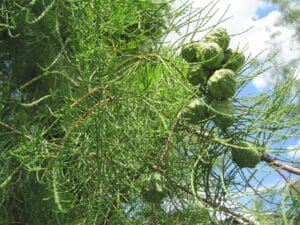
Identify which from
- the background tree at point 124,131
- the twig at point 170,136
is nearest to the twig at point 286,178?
the background tree at point 124,131

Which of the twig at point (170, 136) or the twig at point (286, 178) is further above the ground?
the twig at point (286, 178)

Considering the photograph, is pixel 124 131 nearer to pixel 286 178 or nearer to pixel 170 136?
pixel 170 136

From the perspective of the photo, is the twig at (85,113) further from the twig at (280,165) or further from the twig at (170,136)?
the twig at (280,165)

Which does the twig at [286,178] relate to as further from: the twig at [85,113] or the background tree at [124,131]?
the twig at [85,113]

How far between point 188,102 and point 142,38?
30 cm

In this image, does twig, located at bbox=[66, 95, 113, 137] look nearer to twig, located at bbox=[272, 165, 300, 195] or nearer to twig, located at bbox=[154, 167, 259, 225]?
twig, located at bbox=[154, 167, 259, 225]

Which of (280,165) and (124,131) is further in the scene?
(124,131)

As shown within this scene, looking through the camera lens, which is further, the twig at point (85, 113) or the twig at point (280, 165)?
the twig at point (85, 113)

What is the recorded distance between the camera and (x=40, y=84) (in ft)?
3.40

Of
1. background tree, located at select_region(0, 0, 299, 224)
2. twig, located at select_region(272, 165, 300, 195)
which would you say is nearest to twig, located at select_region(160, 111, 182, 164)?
background tree, located at select_region(0, 0, 299, 224)

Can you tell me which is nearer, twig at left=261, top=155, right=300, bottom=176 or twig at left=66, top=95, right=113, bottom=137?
twig at left=261, top=155, right=300, bottom=176

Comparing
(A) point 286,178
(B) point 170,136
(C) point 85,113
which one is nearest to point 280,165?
(A) point 286,178

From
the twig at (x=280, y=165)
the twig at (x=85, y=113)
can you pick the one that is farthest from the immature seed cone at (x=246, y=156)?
the twig at (x=85, y=113)

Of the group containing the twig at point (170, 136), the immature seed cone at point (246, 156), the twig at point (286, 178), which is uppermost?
the twig at point (286, 178)
